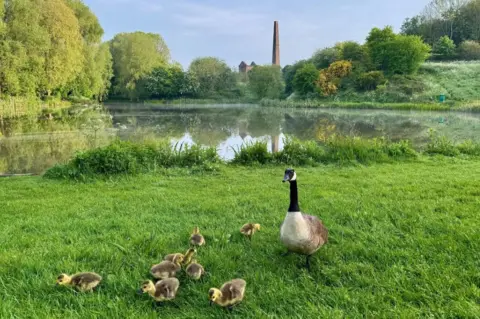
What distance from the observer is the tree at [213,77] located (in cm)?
6159

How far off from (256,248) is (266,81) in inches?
1999

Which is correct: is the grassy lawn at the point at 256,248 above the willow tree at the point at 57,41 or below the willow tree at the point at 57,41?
below

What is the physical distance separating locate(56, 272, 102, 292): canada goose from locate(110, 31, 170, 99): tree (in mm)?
56536

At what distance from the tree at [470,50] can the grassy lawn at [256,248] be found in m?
54.7

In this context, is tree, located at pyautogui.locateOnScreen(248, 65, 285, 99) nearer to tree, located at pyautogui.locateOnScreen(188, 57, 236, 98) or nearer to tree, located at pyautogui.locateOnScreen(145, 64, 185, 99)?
tree, located at pyautogui.locateOnScreen(188, 57, 236, 98)

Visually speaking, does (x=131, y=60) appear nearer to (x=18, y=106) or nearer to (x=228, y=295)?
(x=18, y=106)


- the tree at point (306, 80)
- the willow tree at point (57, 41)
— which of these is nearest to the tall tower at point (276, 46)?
the tree at point (306, 80)

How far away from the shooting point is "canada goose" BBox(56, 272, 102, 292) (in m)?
2.90

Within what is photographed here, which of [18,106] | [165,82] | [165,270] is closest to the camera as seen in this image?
[165,270]

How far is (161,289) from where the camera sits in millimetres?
2758

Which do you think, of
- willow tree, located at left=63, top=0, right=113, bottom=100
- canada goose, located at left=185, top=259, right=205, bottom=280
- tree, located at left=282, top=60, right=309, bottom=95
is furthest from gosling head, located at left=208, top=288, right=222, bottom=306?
tree, located at left=282, top=60, right=309, bottom=95

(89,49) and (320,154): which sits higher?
(89,49)

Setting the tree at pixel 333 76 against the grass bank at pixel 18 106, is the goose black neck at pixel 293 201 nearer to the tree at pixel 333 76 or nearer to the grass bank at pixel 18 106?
the grass bank at pixel 18 106

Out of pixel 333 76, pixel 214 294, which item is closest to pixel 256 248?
pixel 214 294
